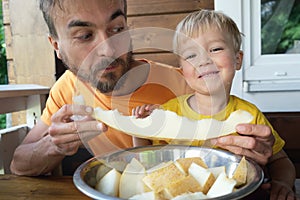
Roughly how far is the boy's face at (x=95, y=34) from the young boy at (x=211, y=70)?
0.16 meters

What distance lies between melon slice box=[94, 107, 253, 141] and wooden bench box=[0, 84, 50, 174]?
0.50 m

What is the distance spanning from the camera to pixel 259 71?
134cm

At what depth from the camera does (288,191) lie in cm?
64

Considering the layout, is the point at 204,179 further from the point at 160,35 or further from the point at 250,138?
the point at 160,35

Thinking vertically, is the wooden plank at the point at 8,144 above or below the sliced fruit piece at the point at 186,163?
below

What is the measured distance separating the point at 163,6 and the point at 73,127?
0.93 metres

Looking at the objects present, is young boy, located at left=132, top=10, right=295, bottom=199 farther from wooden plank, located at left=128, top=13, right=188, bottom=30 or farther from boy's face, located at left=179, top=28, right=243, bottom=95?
wooden plank, located at left=128, top=13, right=188, bottom=30

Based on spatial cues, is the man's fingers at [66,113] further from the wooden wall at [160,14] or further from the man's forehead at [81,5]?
the wooden wall at [160,14]

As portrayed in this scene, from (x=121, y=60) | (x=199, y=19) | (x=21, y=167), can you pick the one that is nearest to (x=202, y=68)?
(x=199, y=19)

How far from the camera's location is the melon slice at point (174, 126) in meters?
0.64

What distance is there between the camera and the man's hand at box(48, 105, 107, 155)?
641mm

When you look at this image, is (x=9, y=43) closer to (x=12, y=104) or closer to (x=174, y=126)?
(x=12, y=104)

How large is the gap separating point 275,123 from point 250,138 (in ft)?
2.31

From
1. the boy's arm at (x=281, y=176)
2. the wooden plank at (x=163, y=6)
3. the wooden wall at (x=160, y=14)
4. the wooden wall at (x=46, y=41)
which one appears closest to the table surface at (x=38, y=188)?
the boy's arm at (x=281, y=176)
